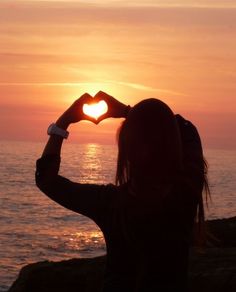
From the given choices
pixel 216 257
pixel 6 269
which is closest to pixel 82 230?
pixel 6 269

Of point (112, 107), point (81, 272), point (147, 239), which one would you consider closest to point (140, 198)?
point (147, 239)

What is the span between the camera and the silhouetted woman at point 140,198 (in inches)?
125

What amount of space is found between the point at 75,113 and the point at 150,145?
0.41 meters

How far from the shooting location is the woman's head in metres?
3.13

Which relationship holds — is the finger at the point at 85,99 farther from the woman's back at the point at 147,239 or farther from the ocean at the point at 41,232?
the ocean at the point at 41,232

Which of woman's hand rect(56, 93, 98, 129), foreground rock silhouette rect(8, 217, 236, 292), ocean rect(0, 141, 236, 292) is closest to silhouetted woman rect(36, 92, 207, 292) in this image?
woman's hand rect(56, 93, 98, 129)

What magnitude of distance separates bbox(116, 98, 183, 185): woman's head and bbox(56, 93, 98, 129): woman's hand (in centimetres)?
22

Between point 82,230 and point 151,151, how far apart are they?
1152 inches

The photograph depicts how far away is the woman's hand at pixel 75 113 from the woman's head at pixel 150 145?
8.6 inches

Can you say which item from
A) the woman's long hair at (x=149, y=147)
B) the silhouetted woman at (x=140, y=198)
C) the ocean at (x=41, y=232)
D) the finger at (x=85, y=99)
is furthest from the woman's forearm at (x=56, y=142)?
the ocean at (x=41, y=232)

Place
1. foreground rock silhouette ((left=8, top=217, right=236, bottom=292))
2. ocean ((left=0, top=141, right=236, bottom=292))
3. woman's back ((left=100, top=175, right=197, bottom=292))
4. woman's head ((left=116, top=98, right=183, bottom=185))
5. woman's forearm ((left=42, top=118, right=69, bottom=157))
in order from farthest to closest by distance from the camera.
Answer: ocean ((left=0, top=141, right=236, bottom=292)), foreground rock silhouette ((left=8, top=217, right=236, bottom=292)), woman's forearm ((left=42, top=118, right=69, bottom=157)), woman's back ((left=100, top=175, right=197, bottom=292)), woman's head ((left=116, top=98, right=183, bottom=185))

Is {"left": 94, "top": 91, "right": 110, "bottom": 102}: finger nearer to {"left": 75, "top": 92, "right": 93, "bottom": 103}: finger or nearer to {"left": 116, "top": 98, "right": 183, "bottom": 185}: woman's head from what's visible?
{"left": 75, "top": 92, "right": 93, "bottom": 103}: finger

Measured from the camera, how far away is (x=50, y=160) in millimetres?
3342

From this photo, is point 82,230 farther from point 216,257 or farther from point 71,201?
point 71,201
